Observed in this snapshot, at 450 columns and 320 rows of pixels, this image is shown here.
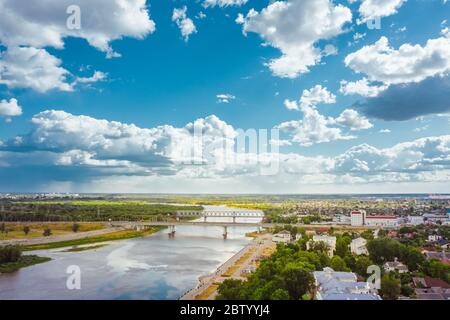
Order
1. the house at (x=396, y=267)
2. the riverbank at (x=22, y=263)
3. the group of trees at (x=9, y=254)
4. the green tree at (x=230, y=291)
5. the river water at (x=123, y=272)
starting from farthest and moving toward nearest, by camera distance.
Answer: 1. the group of trees at (x=9, y=254)
2. the riverbank at (x=22, y=263)
3. the house at (x=396, y=267)
4. the river water at (x=123, y=272)
5. the green tree at (x=230, y=291)

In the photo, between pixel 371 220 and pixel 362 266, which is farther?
Result: pixel 371 220

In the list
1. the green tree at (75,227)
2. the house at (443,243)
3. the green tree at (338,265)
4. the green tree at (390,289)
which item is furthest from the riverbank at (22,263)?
the house at (443,243)

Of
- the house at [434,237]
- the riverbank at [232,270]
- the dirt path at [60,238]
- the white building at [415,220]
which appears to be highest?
the white building at [415,220]

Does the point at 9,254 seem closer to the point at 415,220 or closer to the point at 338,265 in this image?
the point at 338,265

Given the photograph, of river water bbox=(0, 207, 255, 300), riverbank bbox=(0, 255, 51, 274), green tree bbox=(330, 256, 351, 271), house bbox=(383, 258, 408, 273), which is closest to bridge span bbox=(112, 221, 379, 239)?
river water bbox=(0, 207, 255, 300)

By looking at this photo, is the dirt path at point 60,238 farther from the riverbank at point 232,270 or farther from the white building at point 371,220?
the white building at point 371,220

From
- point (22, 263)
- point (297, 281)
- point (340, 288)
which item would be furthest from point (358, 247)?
point (22, 263)
